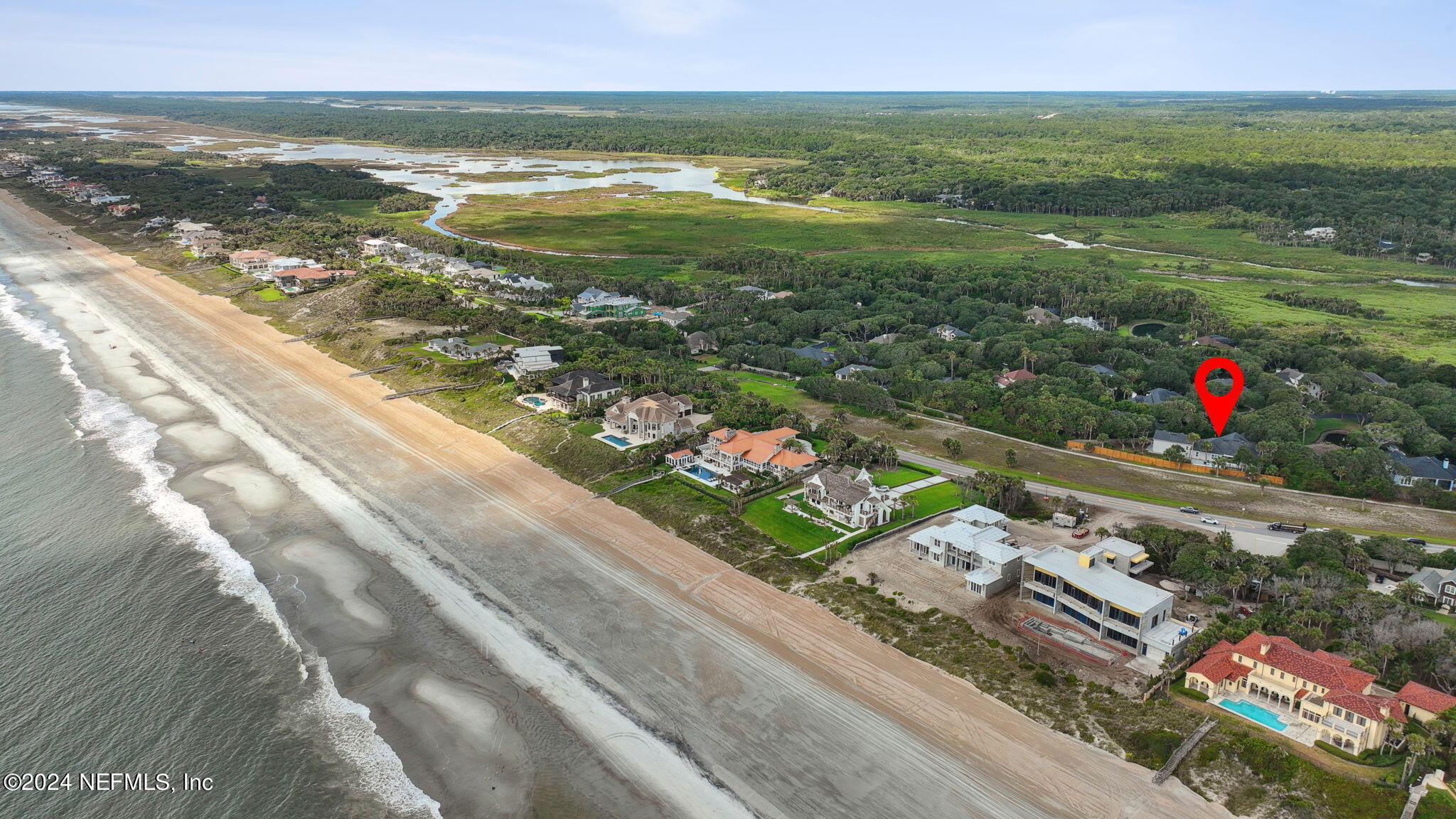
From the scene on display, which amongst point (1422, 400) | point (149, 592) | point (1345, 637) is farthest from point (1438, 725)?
point (149, 592)

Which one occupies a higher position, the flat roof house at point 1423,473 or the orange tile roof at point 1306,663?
the orange tile roof at point 1306,663

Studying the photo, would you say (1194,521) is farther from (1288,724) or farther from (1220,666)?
(1288,724)

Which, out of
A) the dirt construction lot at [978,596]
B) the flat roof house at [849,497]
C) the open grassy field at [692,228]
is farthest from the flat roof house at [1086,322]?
the flat roof house at [849,497]

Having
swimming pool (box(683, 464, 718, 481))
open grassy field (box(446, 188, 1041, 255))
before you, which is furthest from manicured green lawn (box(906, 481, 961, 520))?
open grassy field (box(446, 188, 1041, 255))

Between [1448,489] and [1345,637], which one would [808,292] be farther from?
[1345,637]

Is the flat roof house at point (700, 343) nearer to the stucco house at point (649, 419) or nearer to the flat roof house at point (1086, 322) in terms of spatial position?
the stucco house at point (649, 419)

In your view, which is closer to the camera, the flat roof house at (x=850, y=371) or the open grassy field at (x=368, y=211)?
the flat roof house at (x=850, y=371)

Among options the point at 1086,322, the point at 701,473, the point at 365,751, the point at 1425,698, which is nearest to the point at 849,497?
the point at 701,473

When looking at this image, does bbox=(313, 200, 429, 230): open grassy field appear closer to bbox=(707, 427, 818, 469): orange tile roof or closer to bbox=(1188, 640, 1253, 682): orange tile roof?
bbox=(707, 427, 818, 469): orange tile roof
